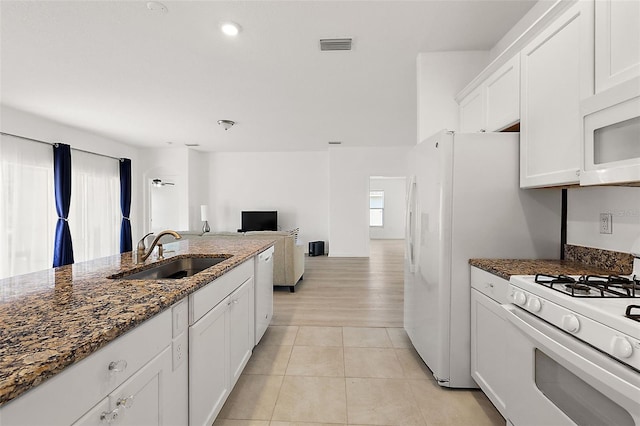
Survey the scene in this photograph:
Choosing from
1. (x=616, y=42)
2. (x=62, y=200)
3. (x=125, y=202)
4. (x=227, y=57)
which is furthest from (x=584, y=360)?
(x=125, y=202)

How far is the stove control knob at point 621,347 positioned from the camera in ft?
2.92

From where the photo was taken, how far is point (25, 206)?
474cm

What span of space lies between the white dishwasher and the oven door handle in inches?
72.9

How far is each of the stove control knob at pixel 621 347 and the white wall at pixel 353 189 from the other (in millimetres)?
6588

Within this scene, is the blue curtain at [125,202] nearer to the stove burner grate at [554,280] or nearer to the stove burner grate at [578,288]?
the stove burner grate at [554,280]

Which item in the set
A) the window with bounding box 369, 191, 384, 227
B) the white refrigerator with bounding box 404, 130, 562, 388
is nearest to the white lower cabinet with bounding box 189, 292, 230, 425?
the white refrigerator with bounding box 404, 130, 562, 388

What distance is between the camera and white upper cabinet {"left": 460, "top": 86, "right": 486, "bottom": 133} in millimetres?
2408

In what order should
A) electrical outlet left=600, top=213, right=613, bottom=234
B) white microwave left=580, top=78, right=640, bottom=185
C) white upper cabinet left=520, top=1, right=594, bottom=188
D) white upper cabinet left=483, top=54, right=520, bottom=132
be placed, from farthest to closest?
1. white upper cabinet left=483, top=54, right=520, bottom=132
2. electrical outlet left=600, top=213, right=613, bottom=234
3. white upper cabinet left=520, top=1, right=594, bottom=188
4. white microwave left=580, top=78, right=640, bottom=185

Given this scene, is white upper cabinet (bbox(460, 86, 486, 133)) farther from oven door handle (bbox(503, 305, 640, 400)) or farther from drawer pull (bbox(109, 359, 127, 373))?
drawer pull (bbox(109, 359, 127, 373))

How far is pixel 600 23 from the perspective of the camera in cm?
137

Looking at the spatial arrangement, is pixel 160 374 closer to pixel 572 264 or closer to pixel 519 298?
pixel 519 298

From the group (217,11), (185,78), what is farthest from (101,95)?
(217,11)

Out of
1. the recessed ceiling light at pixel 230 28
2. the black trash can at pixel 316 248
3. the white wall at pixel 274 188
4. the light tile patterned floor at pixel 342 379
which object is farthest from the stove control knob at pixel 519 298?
the white wall at pixel 274 188

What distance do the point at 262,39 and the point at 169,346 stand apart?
2.44 metres
